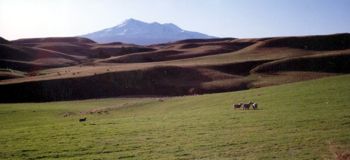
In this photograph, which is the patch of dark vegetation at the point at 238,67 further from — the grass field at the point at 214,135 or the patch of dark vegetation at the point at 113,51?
the patch of dark vegetation at the point at 113,51

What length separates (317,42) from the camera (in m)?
99.0

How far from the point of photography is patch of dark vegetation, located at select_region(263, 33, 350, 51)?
9625 cm

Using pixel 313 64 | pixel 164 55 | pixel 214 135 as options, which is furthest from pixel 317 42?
pixel 214 135

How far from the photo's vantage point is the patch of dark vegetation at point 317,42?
3789 inches

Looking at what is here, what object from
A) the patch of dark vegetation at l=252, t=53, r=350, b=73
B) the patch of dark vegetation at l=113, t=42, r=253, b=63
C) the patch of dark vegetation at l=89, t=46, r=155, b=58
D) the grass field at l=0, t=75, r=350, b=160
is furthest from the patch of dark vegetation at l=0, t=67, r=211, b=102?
the patch of dark vegetation at l=89, t=46, r=155, b=58

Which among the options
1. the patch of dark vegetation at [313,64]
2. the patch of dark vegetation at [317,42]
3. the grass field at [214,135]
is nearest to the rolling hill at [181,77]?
the patch of dark vegetation at [313,64]

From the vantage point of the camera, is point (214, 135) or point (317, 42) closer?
point (214, 135)

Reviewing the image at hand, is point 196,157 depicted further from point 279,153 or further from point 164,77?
point 164,77

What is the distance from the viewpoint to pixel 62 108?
164 ft

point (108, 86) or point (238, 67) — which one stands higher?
point (238, 67)

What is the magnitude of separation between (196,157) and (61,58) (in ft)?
381

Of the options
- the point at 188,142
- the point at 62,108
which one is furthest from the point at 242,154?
the point at 62,108

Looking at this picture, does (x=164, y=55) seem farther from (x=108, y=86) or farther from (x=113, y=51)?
(x=108, y=86)

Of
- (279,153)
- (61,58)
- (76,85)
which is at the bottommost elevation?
(279,153)
